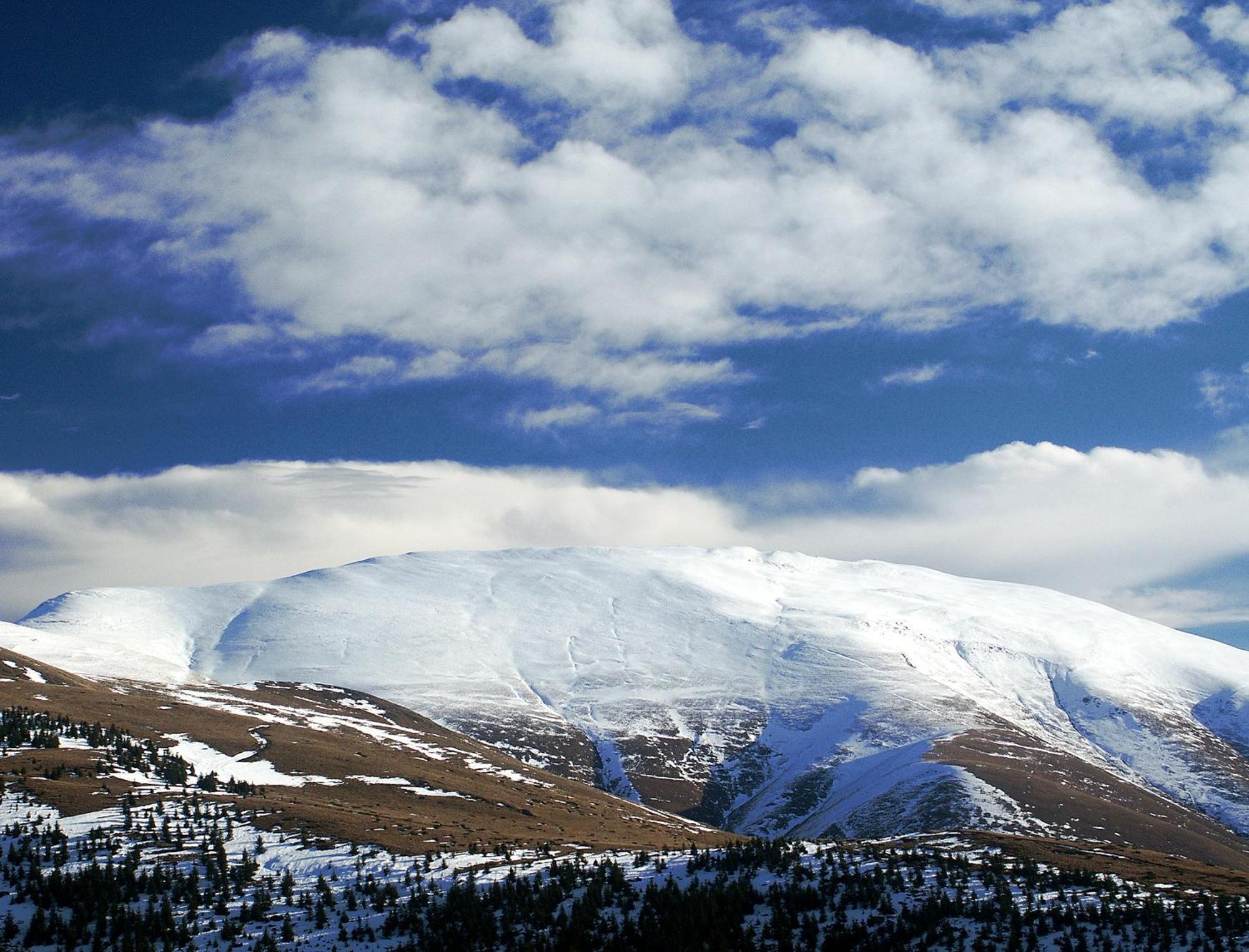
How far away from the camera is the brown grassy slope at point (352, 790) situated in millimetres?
101875

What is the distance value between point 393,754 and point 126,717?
46.8m

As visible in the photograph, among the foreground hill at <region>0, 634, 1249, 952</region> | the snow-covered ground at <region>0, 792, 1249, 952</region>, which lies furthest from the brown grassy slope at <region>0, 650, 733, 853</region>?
the snow-covered ground at <region>0, 792, 1249, 952</region>

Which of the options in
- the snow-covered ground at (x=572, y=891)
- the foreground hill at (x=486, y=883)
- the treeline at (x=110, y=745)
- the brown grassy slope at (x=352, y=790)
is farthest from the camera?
the treeline at (x=110, y=745)

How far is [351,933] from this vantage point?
2672 inches

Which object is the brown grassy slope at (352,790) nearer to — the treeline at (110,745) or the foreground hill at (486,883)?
the foreground hill at (486,883)

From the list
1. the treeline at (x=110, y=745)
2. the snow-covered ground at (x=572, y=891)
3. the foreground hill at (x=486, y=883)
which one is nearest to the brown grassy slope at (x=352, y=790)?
the foreground hill at (x=486, y=883)

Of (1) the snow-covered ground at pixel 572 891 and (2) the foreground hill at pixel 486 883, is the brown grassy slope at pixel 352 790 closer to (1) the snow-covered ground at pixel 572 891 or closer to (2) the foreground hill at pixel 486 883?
(2) the foreground hill at pixel 486 883

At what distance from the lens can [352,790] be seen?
462 feet

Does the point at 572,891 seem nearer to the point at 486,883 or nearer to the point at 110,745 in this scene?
the point at 486,883

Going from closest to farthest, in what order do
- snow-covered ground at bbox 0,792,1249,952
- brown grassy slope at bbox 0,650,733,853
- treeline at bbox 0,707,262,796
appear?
1. snow-covered ground at bbox 0,792,1249,952
2. brown grassy slope at bbox 0,650,733,853
3. treeline at bbox 0,707,262,796

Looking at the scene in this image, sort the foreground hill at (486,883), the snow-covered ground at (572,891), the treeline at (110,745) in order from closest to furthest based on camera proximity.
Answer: the snow-covered ground at (572,891)
the foreground hill at (486,883)
the treeline at (110,745)

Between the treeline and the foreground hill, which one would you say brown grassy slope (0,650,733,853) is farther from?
the treeline

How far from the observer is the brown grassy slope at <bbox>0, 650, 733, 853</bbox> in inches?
4011

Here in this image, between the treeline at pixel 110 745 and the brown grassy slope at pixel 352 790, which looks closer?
the brown grassy slope at pixel 352 790
